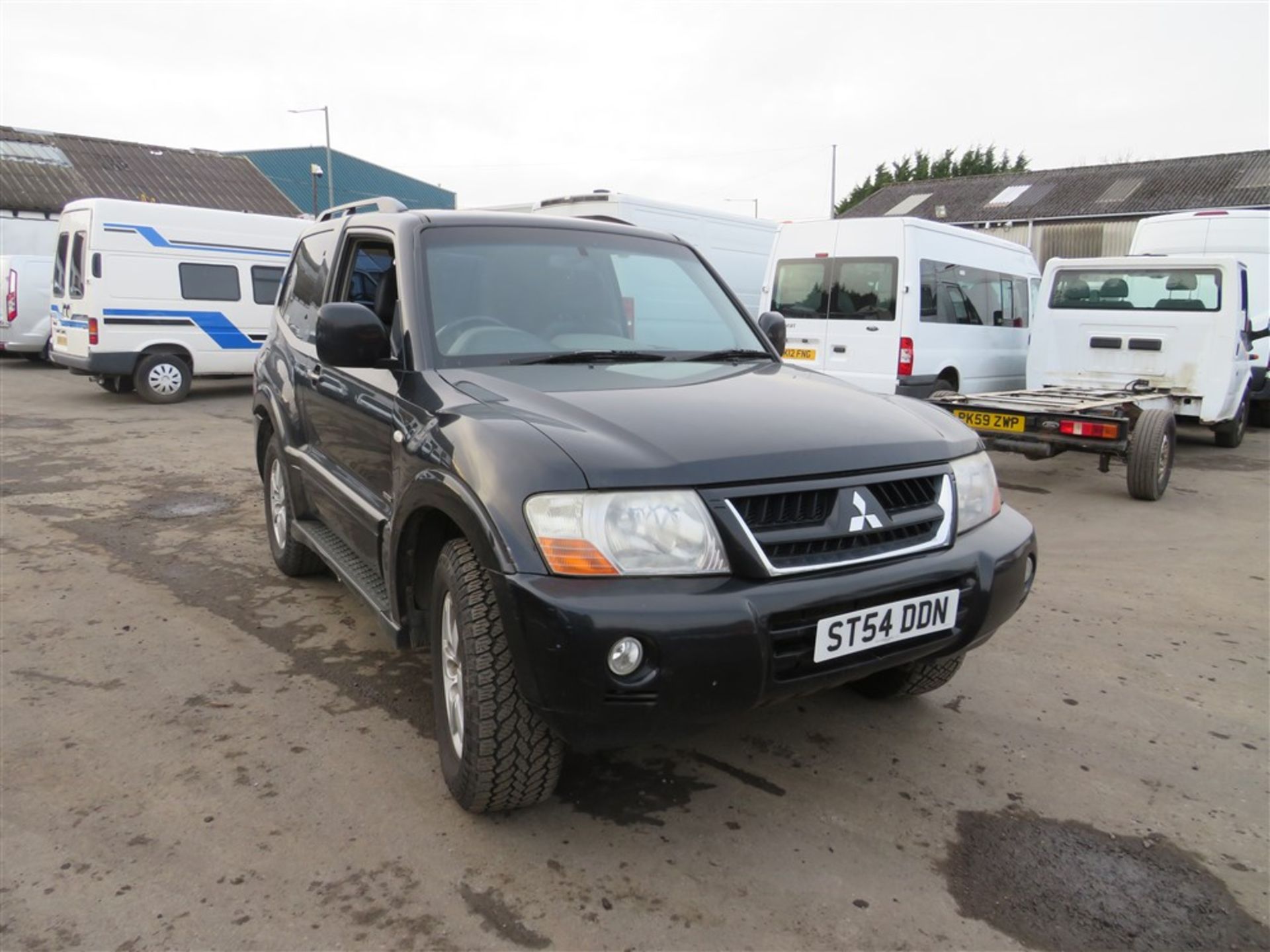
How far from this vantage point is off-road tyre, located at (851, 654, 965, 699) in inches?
129

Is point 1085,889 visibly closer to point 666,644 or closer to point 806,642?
point 806,642

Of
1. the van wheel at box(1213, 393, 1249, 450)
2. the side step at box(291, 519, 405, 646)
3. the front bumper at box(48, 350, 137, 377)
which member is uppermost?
the front bumper at box(48, 350, 137, 377)

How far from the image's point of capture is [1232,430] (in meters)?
10.3

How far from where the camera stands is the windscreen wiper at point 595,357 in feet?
10.5

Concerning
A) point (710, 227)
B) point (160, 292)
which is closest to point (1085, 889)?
point (710, 227)

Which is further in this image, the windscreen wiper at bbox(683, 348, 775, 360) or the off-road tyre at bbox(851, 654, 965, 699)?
the windscreen wiper at bbox(683, 348, 775, 360)

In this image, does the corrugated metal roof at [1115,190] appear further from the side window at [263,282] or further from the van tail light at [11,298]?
the van tail light at [11,298]

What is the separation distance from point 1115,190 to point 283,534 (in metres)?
32.5

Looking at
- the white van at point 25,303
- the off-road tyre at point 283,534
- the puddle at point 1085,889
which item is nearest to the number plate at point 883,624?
the puddle at point 1085,889

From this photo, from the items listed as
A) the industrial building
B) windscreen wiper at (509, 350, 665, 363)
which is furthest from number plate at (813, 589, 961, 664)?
the industrial building

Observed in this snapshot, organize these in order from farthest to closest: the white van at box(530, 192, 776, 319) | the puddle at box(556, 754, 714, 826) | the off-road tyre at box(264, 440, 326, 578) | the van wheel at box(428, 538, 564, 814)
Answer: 1. the white van at box(530, 192, 776, 319)
2. the off-road tyre at box(264, 440, 326, 578)
3. the puddle at box(556, 754, 714, 826)
4. the van wheel at box(428, 538, 564, 814)

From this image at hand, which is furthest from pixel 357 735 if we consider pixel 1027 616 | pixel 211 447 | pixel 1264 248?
pixel 1264 248

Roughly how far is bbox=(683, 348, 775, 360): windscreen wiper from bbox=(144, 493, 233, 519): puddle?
4.50 m

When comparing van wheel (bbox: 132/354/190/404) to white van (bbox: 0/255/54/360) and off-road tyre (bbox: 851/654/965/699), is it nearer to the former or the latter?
white van (bbox: 0/255/54/360)
